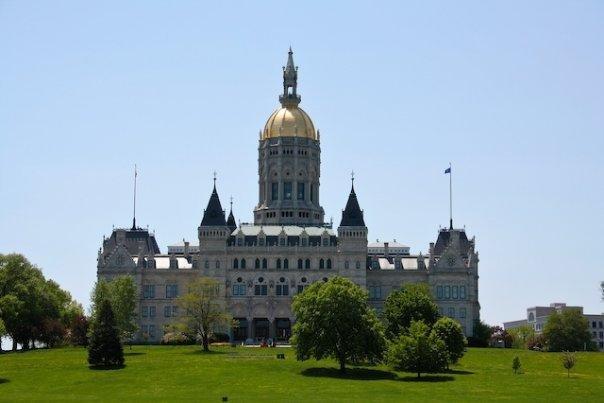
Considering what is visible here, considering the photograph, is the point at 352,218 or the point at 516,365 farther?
the point at 352,218

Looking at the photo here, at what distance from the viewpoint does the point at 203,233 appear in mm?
166750

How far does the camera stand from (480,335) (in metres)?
164

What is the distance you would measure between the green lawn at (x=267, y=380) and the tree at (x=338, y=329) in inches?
62.6

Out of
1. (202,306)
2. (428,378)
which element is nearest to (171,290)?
(202,306)

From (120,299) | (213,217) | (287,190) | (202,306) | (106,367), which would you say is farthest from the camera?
(287,190)

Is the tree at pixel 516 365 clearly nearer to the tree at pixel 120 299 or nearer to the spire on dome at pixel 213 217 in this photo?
Result: the tree at pixel 120 299

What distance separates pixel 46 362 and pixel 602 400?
53967 mm

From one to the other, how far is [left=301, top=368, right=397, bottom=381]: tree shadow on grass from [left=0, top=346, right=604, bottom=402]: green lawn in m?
0.09

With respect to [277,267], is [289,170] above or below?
above

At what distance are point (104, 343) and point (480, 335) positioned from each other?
61252 mm

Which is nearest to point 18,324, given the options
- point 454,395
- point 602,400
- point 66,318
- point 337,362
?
point 66,318

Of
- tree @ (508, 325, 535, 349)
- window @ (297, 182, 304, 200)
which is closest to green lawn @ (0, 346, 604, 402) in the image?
tree @ (508, 325, 535, 349)

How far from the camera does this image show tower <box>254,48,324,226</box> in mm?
179125

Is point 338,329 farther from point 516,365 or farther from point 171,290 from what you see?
point 171,290
